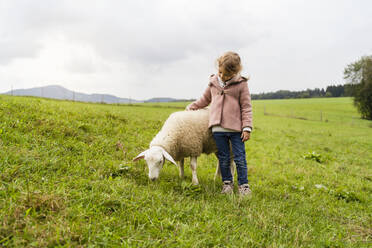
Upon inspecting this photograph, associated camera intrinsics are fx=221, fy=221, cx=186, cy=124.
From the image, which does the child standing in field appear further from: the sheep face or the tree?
the tree

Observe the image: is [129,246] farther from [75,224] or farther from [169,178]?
[169,178]

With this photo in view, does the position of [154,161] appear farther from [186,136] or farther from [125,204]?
[125,204]

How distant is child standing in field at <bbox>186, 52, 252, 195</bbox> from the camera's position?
398 centimetres

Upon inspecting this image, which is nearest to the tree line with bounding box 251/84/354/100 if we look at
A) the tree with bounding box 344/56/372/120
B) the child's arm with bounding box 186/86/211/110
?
the tree with bounding box 344/56/372/120

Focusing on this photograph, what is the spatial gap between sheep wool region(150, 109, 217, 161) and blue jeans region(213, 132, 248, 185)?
0.52 m

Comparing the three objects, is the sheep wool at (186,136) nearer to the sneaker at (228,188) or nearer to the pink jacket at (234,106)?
the pink jacket at (234,106)

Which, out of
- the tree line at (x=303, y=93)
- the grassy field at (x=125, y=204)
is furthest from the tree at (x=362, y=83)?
the tree line at (x=303, y=93)

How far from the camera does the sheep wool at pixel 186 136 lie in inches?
175

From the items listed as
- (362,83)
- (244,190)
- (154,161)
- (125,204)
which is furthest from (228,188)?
(362,83)

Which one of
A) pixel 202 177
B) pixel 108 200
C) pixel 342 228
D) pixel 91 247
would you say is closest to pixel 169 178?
pixel 202 177

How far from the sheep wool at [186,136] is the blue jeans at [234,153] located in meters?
0.52

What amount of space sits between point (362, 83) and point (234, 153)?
53.1 meters

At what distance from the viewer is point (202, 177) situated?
5.10 m

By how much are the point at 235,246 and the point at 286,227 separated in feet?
3.89
